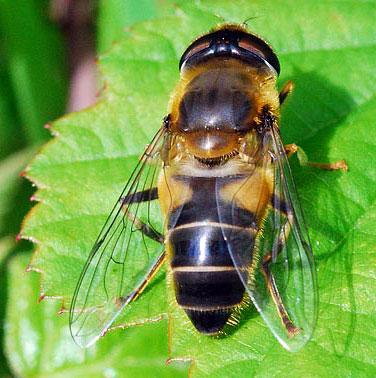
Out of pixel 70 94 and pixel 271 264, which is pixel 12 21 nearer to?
pixel 70 94

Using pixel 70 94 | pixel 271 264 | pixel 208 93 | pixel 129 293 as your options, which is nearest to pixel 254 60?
pixel 208 93

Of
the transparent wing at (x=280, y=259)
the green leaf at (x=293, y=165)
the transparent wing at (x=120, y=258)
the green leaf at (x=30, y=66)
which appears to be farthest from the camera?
the green leaf at (x=30, y=66)

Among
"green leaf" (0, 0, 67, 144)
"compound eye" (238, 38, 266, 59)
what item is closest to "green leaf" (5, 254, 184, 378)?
"green leaf" (0, 0, 67, 144)

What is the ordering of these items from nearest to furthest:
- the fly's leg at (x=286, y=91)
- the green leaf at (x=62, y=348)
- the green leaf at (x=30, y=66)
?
the fly's leg at (x=286, y=91) < the green leaf at (x=62, y=348) < the green leaf at (x=30, y=66)

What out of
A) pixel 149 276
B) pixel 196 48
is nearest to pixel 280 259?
pixel 149 276

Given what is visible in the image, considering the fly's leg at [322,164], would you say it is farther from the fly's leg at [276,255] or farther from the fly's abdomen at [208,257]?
the fly's abdomen at [208,257]

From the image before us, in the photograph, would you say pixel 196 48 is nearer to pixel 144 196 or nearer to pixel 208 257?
pixel 144 196

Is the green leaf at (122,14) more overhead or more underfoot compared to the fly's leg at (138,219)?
more overhead

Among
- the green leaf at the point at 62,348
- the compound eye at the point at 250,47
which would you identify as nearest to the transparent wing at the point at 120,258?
the compound eye at the point at 250,47
